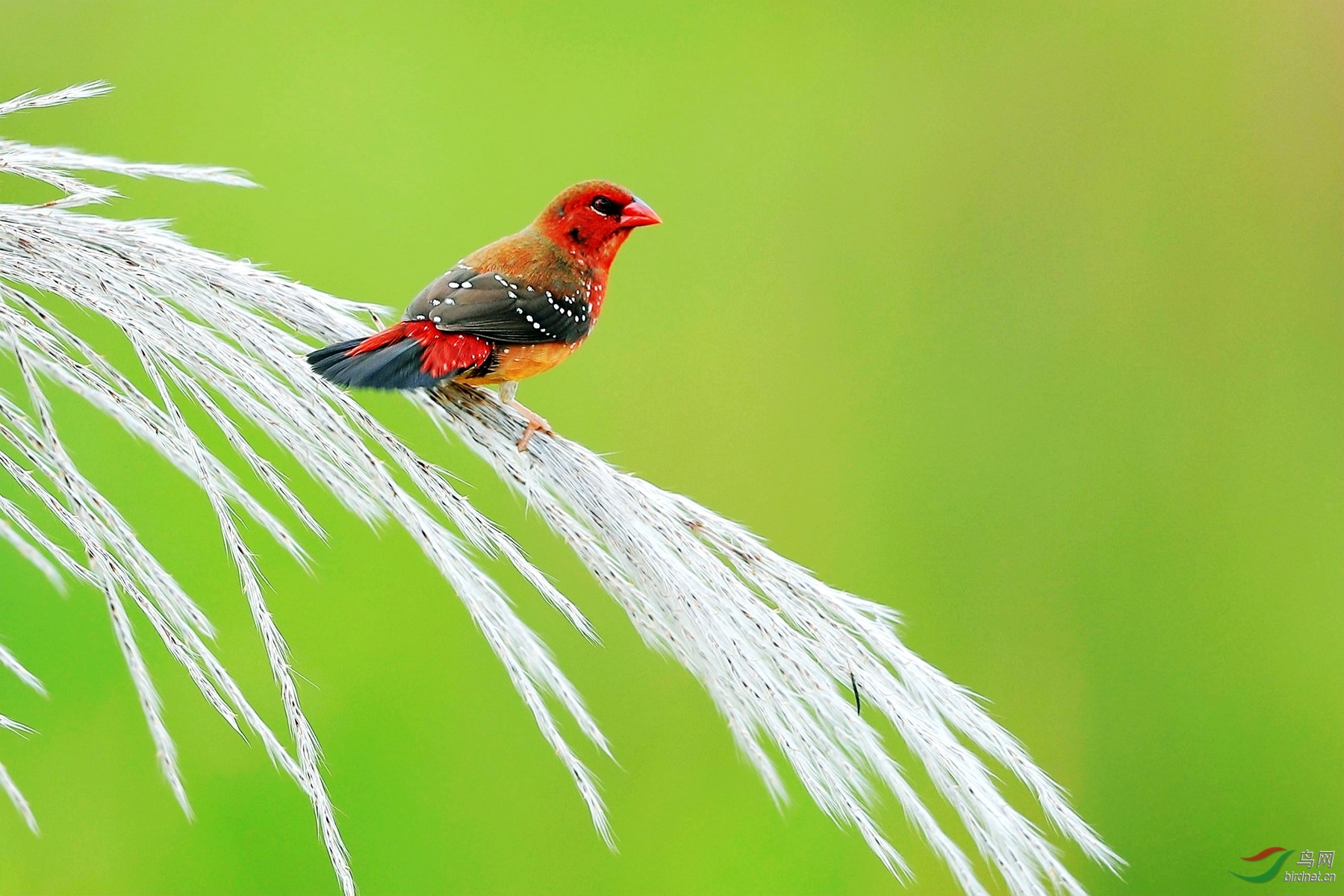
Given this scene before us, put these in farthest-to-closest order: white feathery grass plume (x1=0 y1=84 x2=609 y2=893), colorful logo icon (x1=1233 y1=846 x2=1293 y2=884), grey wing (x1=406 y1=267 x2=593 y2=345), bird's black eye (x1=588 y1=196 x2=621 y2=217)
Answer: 1. colorful logo icon (x1=1233 y1=846 x2=1293 y2=884)
2. bird's black eye (x1=588 y1=196 x2=621 y2=217)
3. grey wing (x1=406 y1=267 x2=593 y2=345)
4. white feathery grass plume (x1=0 y1=84 x2=609 y2=893)

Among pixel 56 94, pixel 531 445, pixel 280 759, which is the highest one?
pixel 56 94

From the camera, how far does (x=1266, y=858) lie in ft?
6.40

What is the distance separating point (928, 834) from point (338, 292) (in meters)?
1.79

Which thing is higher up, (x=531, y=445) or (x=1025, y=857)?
(x=531, y=445)

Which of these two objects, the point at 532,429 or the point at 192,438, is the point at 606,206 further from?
the point at 192,438

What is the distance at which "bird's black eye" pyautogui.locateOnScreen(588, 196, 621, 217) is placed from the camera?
1.49 m

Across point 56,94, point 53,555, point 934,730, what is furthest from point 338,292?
point 934,730

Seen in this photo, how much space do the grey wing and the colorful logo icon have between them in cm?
163

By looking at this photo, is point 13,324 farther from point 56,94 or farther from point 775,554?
point 775,554

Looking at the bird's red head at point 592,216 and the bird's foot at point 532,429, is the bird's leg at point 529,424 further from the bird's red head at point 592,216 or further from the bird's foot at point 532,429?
the bird's red head at point 592,216

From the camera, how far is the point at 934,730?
0.91 m

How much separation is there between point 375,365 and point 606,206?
0.58 metres

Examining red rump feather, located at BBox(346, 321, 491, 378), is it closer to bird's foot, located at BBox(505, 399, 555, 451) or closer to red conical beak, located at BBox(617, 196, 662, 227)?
bird's foot, located at BBox(505, 399, 555, 451)

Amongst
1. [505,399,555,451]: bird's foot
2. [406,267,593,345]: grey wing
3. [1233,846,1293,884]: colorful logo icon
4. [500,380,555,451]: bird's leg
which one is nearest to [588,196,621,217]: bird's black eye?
[406,267,593,345]: grey wing
